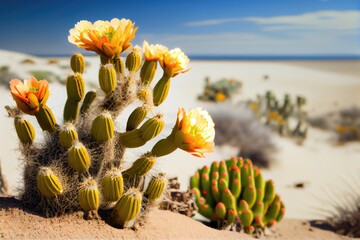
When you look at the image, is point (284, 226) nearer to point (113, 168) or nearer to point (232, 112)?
point (113, 168)

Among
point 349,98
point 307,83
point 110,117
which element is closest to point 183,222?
point 110,117

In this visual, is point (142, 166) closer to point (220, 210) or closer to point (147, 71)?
point (147, 71)

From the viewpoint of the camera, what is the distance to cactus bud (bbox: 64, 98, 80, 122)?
317 centimetres

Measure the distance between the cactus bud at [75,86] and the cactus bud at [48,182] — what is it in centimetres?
49

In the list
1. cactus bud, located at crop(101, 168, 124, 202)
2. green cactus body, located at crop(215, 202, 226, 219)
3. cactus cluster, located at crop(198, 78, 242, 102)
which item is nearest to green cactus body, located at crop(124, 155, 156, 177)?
cactus bud, located at crop(101, 168, 124, 202)

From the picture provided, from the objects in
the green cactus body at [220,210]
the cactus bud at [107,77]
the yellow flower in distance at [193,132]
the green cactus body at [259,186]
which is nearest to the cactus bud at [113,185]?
the yellow flower in distance at [193,132]

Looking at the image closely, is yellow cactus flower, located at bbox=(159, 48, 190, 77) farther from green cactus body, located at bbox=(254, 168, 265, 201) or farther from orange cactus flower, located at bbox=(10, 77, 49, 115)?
green cactus body, located at bbox=(254, 168, 265, 201)

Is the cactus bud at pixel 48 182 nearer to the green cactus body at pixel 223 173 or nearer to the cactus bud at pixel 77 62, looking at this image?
the cactus bud at pixel 77 62

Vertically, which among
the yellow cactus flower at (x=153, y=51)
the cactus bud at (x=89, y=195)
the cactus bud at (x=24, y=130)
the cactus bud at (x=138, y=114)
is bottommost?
the cactus bud at (x=89, y=195)

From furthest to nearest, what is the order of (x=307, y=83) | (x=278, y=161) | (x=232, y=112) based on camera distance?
(x=307, y=83) < (x=232, y=112) < (x=278, y=161)

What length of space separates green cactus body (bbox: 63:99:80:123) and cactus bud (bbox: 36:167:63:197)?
44 cm

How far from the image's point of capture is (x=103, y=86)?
9.90ft

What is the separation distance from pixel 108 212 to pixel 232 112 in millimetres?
7258

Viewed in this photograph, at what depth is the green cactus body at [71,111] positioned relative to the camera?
10.4 ft
